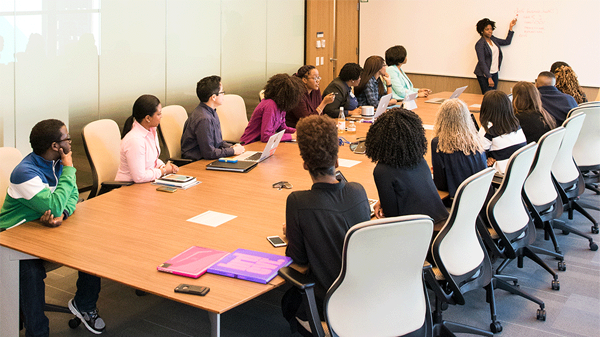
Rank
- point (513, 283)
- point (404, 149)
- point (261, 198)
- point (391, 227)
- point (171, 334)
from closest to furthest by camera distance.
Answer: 1. point (391, 227)
2. point (404, 149)
3. point (171, 334)
4. point (261, 198)
5. point (513, 283)

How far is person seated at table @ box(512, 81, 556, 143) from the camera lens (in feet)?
13.8

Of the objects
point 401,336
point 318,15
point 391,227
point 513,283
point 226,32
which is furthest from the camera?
point 318,15

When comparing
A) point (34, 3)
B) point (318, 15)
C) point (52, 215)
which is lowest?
point (52, 215)

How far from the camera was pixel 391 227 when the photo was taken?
1.85 m

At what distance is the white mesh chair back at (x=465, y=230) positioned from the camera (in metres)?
2.40

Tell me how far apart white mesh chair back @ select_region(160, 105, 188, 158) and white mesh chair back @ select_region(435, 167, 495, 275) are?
103 inches

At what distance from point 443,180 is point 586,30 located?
6138 mm

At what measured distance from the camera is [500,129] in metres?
3.61

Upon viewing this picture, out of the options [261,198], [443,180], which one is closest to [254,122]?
[261,198]

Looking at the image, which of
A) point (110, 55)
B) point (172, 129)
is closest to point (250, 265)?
point (172, 129)

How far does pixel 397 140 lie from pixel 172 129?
7.95ft

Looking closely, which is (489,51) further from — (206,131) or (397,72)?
(206,131)

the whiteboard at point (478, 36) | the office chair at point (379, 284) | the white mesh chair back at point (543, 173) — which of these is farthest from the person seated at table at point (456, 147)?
the whiteboard at point (478, 36)

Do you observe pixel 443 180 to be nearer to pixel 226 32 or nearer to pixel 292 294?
pixel 292 294
